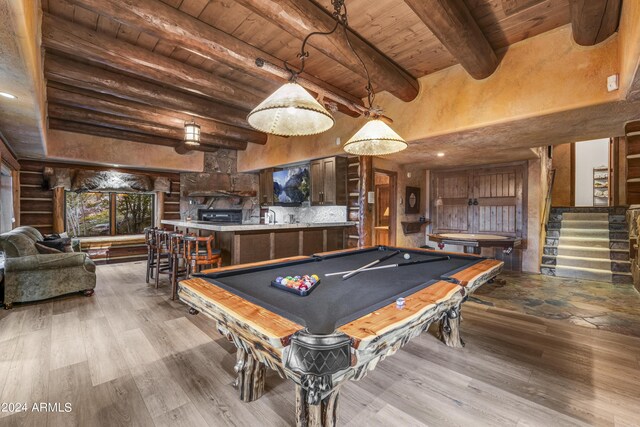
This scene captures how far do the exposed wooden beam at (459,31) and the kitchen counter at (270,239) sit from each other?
3087 mm

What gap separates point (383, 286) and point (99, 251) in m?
7.46

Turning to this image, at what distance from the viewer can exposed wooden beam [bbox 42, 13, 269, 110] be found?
2.59m

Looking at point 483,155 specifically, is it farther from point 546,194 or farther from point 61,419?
point 61,419

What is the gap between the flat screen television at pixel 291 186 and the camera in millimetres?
6004

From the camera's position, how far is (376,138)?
2275 mm

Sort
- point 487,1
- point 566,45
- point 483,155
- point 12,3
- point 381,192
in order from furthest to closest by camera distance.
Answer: point 381,192
point 483,155
point 566,45
point 487,1
point 12,3

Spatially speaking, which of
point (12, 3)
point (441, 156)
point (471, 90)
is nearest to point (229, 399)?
point (12, 3)

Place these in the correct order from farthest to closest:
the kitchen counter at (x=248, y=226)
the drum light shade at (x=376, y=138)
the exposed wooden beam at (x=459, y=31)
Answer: the kitchen counter at (x=248, y=226) < the drum light shade at (x=376, y=138) < the exposed wooden beam at (x=459, y=31)

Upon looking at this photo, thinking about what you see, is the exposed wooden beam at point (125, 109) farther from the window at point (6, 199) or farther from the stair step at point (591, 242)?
the stair step at point (591, 242)

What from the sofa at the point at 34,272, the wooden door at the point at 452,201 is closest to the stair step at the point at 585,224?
the wooden door at the point at 452,201

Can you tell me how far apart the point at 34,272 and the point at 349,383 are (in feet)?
13.9

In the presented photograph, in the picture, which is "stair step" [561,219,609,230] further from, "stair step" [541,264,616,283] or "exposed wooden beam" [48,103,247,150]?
"exposed wooden beam" [48,103,247,150]

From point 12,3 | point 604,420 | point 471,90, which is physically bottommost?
point 604,420

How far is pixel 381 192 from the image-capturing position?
8.23 meters
